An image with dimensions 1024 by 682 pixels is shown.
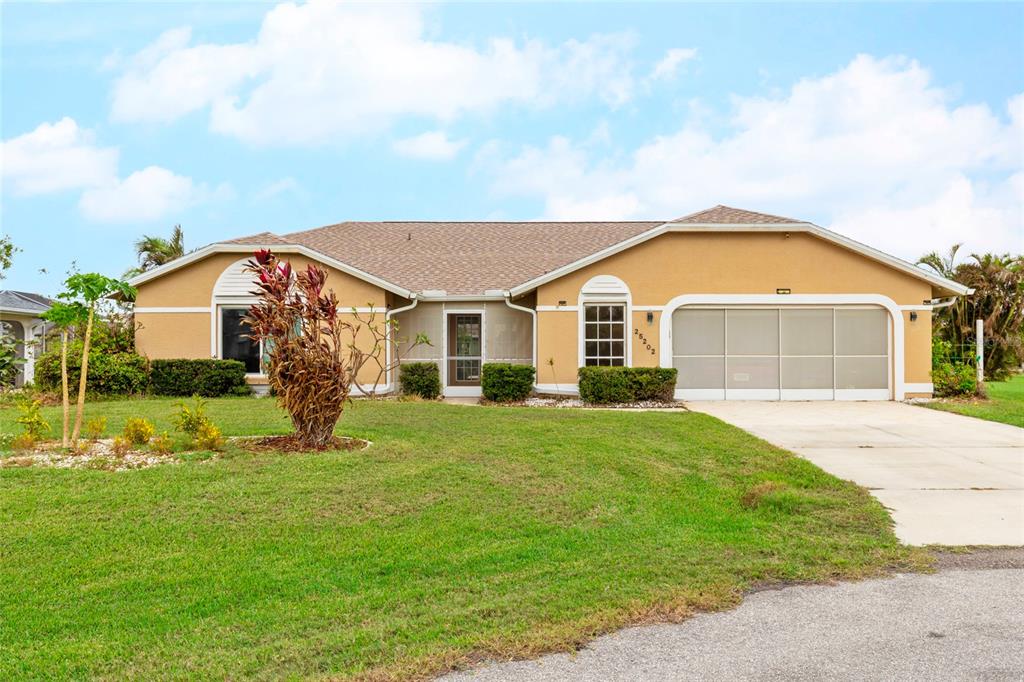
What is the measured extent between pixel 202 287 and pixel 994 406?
1929 centimetres

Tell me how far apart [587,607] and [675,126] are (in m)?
15.5

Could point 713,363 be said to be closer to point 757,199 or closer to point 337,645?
point 757,199

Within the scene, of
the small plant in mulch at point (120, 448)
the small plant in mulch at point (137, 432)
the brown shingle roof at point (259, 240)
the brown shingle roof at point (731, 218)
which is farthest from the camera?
the brown shingle roof at point (259, 240)

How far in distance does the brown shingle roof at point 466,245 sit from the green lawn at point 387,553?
10457 mm

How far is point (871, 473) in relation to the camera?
7938 millimetres

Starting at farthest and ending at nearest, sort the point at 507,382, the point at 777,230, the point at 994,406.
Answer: the point at 777,230, the point at 507,382, the point at 994,406

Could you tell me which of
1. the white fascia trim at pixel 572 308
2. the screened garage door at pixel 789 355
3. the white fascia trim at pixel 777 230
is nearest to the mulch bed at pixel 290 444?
the white fascia trim at pixel 572 308

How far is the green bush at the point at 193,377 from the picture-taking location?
15.8 metres

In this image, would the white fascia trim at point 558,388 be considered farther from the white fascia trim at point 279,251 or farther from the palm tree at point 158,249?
the palm tree at point 158,249

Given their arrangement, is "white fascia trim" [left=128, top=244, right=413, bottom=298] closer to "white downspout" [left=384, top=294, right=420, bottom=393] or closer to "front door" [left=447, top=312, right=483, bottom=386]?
"white downspout" [left=384, top=294, right=420, bottom=393]

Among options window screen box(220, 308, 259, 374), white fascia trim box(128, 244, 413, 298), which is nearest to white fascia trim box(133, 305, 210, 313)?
window screen box(220, 308, 259, 374)

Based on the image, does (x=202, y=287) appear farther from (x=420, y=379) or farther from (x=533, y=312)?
(x=533, y=312)

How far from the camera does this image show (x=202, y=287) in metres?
17.0

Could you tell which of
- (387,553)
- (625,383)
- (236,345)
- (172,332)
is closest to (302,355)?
(387,553)
